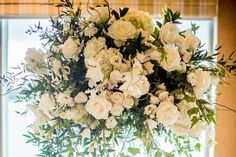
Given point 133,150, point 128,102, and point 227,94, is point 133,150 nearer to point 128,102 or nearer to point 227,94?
point 128,102

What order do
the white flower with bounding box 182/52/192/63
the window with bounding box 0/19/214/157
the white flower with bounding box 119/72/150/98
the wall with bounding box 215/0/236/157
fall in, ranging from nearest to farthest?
the white flower with bounding box 119/72/150/98 → the white flower with bounding box 182/52/192/63 → the wall with bounding box 215/0/236/157 → the window with bounding box 0/19/214/157

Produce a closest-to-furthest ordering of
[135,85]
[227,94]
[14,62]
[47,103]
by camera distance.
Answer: [135,85]
[47,103]
[227,94]
[14,62]

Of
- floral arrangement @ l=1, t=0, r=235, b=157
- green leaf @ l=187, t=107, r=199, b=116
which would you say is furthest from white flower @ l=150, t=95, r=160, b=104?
green leaf @ l=187, t=107, r=199, b=116

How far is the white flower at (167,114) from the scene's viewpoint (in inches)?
45.4

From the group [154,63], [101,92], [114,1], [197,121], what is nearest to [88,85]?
[101,92]

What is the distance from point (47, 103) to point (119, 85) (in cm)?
24

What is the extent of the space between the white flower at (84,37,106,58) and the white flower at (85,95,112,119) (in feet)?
0.45

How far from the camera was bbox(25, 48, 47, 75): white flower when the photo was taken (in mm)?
1307

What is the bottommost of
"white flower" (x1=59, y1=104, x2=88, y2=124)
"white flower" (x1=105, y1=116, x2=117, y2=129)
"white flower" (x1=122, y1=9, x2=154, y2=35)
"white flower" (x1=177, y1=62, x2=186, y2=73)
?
"white flower" (x1=105, y1=116, x2=117, y2=129)

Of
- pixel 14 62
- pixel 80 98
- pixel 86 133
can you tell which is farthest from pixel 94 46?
pixel 14 62

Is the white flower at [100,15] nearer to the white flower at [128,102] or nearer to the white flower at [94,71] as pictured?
the white flower at [94,71]

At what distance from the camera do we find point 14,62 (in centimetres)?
268

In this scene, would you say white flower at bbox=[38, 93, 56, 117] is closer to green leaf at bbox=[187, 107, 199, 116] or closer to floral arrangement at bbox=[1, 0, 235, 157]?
floral arrangement at bbox=[1, 0, 235, 157]

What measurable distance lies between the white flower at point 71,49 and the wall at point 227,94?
1.45 meters
